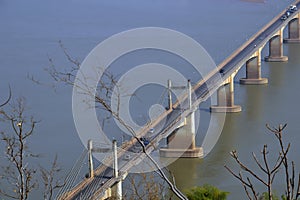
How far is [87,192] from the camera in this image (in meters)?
3.44

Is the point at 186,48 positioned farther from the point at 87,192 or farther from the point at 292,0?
the point at 292,0

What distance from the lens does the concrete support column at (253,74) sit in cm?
697

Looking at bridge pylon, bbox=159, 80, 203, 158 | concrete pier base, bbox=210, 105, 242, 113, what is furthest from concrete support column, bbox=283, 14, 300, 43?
bridge pylon, bbox=159, 80, 203, 158

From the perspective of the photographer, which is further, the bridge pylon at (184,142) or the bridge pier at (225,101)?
the bridge pier at (225,101)

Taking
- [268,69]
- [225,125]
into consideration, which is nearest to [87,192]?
[225,125]

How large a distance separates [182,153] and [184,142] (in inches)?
6.8

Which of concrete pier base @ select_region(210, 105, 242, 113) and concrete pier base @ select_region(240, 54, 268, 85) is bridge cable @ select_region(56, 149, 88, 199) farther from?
concrete pier base @ select_region(240, 54, 268, 85)

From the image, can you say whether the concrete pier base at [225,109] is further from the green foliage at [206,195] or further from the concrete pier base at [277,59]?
the green foliage at [206,195]

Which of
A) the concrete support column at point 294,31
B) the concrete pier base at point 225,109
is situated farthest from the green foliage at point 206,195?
the concrete support column at point 294,31

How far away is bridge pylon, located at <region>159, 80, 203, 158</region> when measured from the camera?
15.7 feet

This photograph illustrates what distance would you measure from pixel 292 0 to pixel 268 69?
15.2 feet

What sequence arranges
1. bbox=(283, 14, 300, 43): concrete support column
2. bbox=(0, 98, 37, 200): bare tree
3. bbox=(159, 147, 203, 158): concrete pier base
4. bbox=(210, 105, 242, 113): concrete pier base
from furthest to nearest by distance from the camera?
bbox=(283, 14, 300, 43): concrete support column < bbox=(210, 105, 242, 113): concrete pier base < bbox=(159, 147, 203, 158): concrete pier base < bbox=(0, 98, 37, 200): bare tree

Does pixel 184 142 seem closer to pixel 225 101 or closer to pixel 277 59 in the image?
pixel 225 101

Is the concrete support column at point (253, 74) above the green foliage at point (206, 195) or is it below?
above
